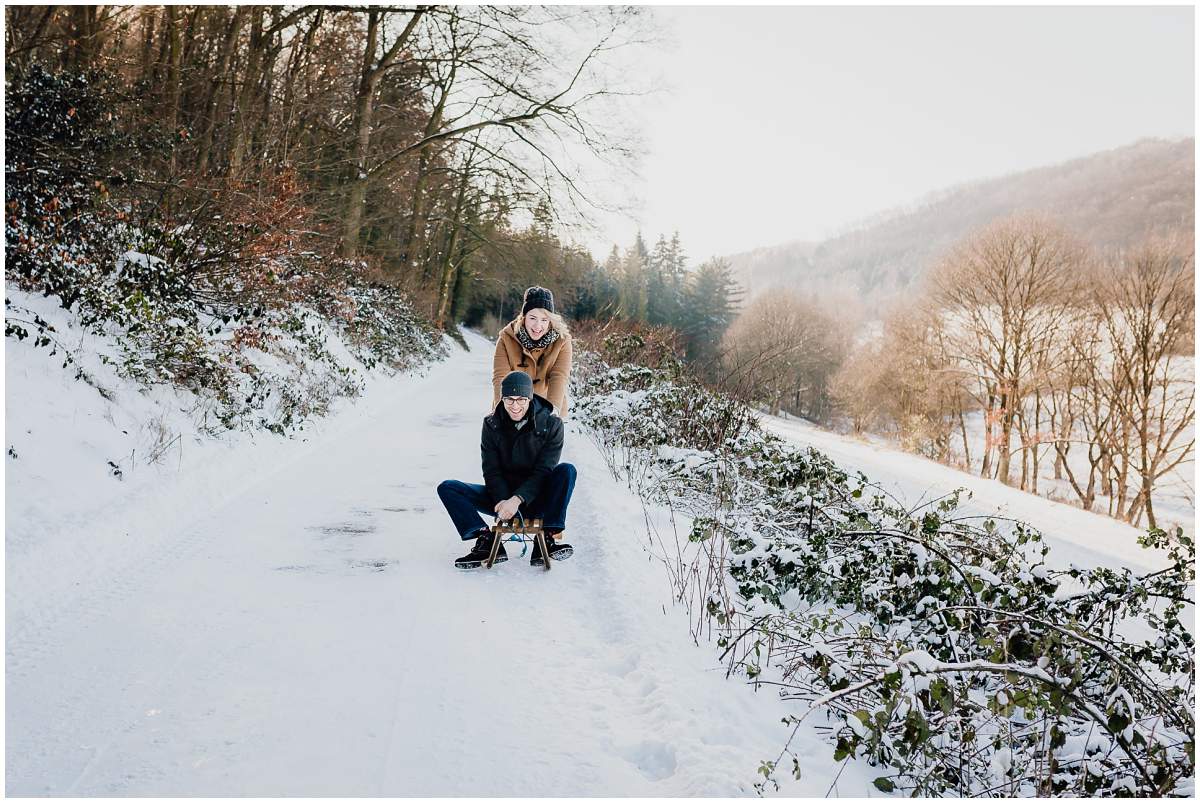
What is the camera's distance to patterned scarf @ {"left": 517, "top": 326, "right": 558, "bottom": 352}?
5.64 metres

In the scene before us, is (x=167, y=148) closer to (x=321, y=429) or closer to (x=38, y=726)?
(x=321, y=429)

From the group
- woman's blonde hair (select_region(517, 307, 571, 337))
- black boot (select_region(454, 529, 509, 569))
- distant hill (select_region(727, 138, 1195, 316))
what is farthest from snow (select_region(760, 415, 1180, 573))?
distant hill (select_region(727, 138, 1195, 316))

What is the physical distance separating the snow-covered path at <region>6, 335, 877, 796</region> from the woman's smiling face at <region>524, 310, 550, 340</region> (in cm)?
172

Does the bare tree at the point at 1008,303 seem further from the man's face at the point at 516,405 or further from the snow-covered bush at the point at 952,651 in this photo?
the man's face at the point at 516,405

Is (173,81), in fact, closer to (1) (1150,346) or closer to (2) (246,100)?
(2) (246,100)

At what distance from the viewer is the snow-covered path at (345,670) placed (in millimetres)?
2467

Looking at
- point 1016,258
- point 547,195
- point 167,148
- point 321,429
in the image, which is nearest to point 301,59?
point 547,195

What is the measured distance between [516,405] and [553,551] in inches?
42.9

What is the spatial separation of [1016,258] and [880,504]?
77.9ft

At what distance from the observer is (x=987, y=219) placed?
66.1 metres

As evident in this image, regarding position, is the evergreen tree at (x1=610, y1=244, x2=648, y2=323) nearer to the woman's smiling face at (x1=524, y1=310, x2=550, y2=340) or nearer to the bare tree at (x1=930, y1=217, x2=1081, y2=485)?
the bare tree at (x1=930, y1=217, x2=1081, y2=485)

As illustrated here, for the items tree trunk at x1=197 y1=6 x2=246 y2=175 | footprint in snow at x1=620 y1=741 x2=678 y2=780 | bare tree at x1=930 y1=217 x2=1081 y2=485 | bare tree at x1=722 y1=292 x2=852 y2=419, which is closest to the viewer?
footprint in snow at x1=620 y1=741 x2=678 y2=780

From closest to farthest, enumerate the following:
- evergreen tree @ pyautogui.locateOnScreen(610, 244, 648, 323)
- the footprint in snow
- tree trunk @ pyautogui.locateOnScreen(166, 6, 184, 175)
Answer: the footprint in snow
tree trunk @ pyautogui.locateOnScreen(166, 6, 184, 175)
evergreen tree @ pyautogui.locateOnScreen(610, 244, 648, 323)

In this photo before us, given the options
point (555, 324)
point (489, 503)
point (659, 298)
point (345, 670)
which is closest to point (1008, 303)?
Result: point (555, 324)
